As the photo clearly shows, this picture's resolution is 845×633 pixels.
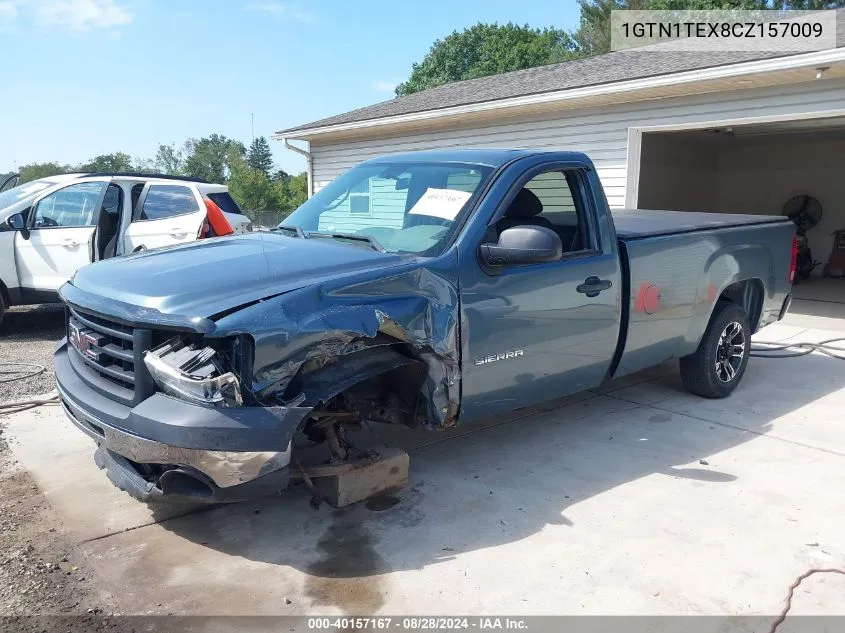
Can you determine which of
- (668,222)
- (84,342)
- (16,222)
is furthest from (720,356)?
(16,222)

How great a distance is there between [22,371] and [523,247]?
5.27 m

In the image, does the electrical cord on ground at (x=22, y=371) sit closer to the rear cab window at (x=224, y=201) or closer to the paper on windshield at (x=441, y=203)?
the rear cab window at (x=224, y=201)

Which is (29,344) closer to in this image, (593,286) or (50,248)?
(50,248)

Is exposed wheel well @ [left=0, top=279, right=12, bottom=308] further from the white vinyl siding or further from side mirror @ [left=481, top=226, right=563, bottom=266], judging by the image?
the white vinyl siding

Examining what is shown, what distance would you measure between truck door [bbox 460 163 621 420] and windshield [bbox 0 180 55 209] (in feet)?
21.8

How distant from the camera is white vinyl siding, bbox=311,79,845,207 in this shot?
8.55 metres

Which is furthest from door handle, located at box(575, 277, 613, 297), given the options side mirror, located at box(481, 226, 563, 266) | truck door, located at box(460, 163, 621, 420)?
side mirror, located at box(481, 226, 563, 266)

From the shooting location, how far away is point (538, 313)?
13.5ft

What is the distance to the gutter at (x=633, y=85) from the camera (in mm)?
7691

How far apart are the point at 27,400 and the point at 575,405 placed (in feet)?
15.1

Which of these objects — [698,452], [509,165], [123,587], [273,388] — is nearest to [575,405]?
[698,452]

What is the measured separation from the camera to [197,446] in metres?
2.87

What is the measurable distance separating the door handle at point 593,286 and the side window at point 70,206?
21.2ft

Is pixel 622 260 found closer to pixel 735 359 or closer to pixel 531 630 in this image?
pixel 735 359
